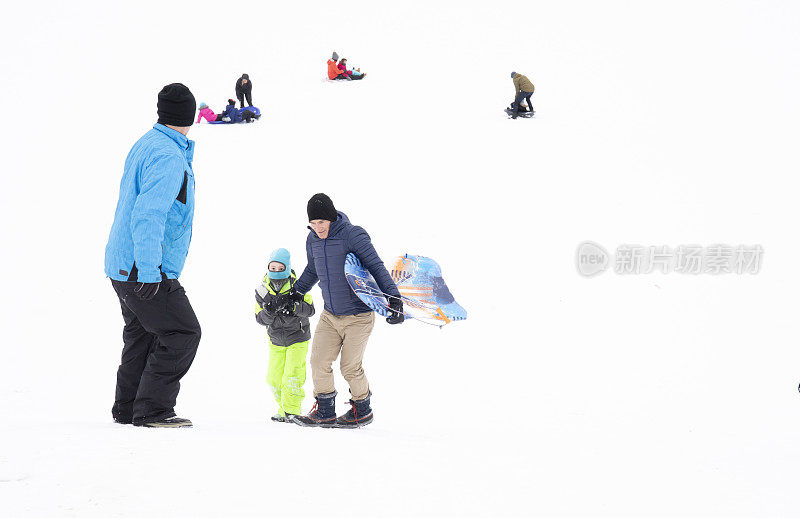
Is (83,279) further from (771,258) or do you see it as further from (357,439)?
(771,258)

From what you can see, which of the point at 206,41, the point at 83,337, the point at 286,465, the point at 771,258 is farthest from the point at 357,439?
the point at 206,41

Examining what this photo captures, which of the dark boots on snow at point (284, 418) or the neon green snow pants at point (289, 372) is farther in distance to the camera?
the neon green snow pants at point (289, 372)

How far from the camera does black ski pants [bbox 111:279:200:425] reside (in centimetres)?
367

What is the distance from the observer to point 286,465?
3189 millimetres

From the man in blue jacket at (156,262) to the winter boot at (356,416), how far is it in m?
1.47

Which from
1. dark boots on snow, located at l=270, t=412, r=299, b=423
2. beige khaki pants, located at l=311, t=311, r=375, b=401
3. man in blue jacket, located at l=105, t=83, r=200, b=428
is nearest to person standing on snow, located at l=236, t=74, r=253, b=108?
dark boots on snow, located at l=270, t=412, r=299, b=423

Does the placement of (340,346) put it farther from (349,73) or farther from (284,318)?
(349,73)

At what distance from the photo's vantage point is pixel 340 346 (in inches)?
192

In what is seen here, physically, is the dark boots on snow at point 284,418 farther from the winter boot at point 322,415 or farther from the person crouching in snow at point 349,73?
the person crouching in snow at point 349,73

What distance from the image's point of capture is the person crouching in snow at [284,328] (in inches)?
206

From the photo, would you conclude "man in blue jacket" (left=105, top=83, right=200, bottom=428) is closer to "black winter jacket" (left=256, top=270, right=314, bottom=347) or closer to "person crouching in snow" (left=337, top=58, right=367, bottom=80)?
"black winter jacket" (left=256, top=270, right=314, bottom=347)

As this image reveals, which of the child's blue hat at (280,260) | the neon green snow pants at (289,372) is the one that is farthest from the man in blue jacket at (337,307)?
the neon green snow pants at (289,372)

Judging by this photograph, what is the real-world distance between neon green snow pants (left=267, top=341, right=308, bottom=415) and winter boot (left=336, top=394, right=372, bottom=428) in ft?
2.08

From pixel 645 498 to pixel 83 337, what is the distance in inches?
266
